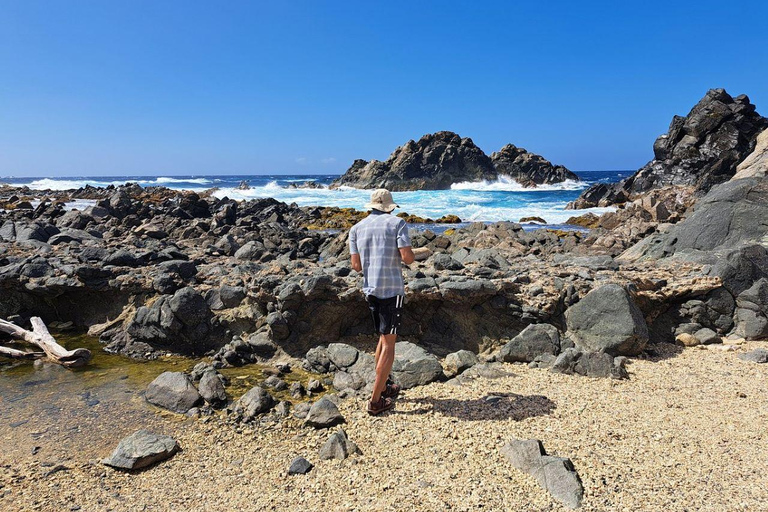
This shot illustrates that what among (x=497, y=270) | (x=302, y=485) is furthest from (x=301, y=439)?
(x=497, y=270)

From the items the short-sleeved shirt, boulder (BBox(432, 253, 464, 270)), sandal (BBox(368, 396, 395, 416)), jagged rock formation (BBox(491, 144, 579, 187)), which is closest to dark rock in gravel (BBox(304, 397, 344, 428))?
sandal (BBox(368, 396, 395, 416))

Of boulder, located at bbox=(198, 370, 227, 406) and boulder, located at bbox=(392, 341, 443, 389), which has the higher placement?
boulder, located at bbox=(392, 341, 443, 389)

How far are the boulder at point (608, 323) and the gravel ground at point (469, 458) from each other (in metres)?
0.82

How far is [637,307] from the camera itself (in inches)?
271

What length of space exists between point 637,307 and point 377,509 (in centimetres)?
515

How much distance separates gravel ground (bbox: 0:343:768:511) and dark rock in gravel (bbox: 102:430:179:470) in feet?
0.29

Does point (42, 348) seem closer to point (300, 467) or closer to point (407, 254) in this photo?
point (300, 467)

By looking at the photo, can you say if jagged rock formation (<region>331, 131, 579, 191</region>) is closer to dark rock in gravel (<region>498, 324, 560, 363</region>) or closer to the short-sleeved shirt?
dark rock in gravel (<region>498, 324, 560, 363</region>)

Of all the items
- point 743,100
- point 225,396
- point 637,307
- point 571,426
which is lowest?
point 225,396

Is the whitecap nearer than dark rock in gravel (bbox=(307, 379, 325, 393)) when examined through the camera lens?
No

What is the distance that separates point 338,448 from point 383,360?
39.0 inches

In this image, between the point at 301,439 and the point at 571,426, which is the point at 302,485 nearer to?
the point at 301,439

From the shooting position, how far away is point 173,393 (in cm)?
577

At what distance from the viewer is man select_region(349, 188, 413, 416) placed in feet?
15.7
